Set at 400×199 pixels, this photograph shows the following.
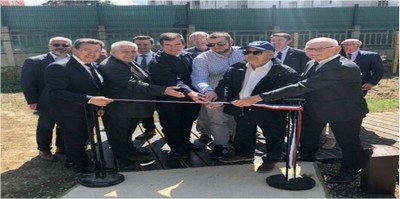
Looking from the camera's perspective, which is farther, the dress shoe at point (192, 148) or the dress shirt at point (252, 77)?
the dress shoe at point (192, 148)

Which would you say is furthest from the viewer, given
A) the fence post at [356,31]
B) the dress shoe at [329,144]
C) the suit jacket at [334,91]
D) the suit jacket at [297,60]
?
the fence post at [356,31]

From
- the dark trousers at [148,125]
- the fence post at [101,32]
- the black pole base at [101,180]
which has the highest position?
the fence post at [101,32]

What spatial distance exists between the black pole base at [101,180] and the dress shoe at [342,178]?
2.22 m

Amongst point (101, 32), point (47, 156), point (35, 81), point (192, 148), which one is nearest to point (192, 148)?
point (192, 148)

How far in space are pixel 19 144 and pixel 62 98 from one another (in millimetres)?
2391

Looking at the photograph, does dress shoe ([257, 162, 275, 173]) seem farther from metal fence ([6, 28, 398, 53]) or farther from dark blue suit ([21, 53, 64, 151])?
metal fence ([6, 28, 398, 53])

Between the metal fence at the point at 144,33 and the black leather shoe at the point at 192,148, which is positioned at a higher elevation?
the metal fence at the point at 144,33

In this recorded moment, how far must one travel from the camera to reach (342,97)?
338 centimetres

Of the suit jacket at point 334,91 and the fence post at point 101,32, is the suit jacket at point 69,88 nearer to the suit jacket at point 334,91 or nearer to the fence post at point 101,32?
the suit jacket at point 334,91

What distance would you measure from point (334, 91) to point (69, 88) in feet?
8.98

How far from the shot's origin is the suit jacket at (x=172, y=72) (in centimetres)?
414

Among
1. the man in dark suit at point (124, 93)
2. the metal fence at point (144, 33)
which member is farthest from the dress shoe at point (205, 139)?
the metal fence at point (144, 33)

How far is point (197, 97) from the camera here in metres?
3.89

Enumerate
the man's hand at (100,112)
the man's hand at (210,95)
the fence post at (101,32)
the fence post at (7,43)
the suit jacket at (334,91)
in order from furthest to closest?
the fence post at (101,32), the fence post at (7,43), the man's hand at (100,112), the man's hand at (210,95), the suit jacket at (334,91)
